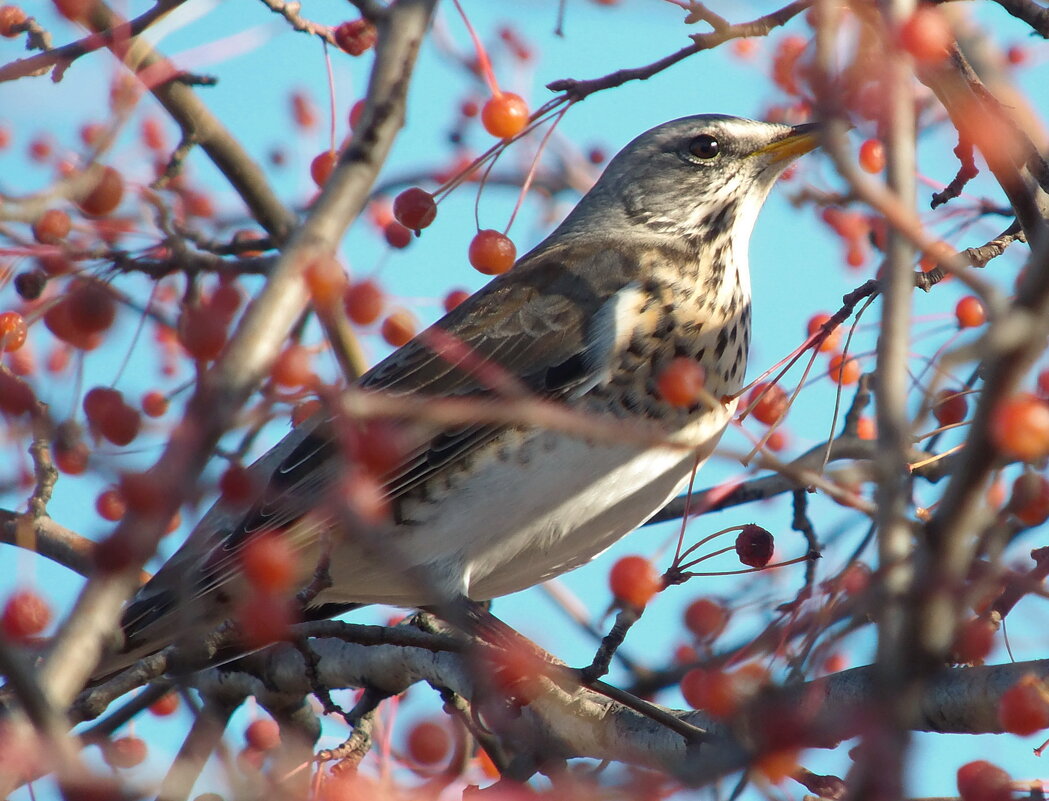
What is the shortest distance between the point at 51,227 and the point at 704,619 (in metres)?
2.28

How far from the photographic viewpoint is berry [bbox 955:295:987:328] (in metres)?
4.69

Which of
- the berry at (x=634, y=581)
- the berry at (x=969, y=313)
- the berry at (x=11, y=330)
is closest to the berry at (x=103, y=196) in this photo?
the berry at (x=11, y=330)

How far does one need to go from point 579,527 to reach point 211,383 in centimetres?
302

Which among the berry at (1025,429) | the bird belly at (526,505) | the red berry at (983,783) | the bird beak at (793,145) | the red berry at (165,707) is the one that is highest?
the bird beak at (793,145)

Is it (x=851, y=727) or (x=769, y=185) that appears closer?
(x=851, y=727)

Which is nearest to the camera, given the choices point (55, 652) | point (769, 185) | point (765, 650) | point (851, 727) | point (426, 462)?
point (851, 727)

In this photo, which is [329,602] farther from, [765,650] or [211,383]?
[211,383]

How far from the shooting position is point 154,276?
3314 mm

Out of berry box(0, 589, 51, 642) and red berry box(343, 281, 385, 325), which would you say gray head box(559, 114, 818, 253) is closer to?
red berry box(343, 281, 385, 325)

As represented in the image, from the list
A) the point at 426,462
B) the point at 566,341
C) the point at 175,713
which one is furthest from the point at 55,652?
the point at 175,713

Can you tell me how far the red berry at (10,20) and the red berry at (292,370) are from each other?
254cm

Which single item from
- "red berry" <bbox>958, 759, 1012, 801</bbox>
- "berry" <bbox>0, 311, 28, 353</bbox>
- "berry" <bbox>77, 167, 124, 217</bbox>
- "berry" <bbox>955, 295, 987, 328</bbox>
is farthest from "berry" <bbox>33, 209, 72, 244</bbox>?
"berry" <bbox>955, 295, 987, 328</bbox>

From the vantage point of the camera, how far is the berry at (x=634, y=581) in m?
2.90

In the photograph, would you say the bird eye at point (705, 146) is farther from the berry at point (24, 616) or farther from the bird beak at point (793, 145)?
the berry at point (24, 616)
